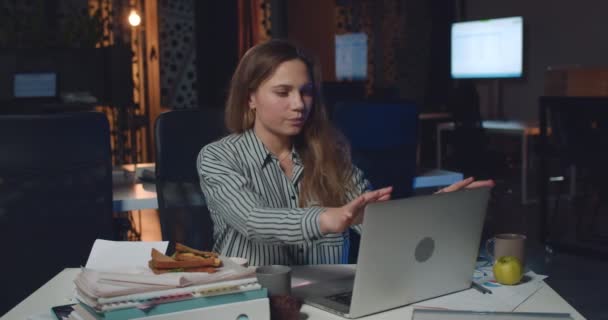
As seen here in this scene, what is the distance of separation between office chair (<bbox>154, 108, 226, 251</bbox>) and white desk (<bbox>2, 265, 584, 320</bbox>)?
0.63 metres

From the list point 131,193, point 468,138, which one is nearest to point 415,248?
point 131,193

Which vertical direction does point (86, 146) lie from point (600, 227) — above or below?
above

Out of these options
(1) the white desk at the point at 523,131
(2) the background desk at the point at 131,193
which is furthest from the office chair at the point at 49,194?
(1) the white desk at the point at 523,131

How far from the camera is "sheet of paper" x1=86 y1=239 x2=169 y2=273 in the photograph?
155 centimetres

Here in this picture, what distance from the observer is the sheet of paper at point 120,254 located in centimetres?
155

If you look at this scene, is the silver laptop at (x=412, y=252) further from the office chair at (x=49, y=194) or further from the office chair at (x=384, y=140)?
the office chair at (x=384, y=140)

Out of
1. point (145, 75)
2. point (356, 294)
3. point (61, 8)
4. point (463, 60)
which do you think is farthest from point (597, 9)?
point (356, 294)

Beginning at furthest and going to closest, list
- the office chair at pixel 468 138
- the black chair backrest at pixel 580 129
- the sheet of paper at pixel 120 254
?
the office chair at pixel 468 138 < the black chair backrest at pixel 580 129 < the sheet of paper at pixel 120 254

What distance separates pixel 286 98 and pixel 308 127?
21 cm

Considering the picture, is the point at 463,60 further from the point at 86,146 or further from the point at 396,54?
the point at 86,146

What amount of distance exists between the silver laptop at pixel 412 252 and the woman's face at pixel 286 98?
53 centimetres

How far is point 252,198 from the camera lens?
5.84ft

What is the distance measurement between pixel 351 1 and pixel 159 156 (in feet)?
22.2

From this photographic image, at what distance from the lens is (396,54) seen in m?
8.88
